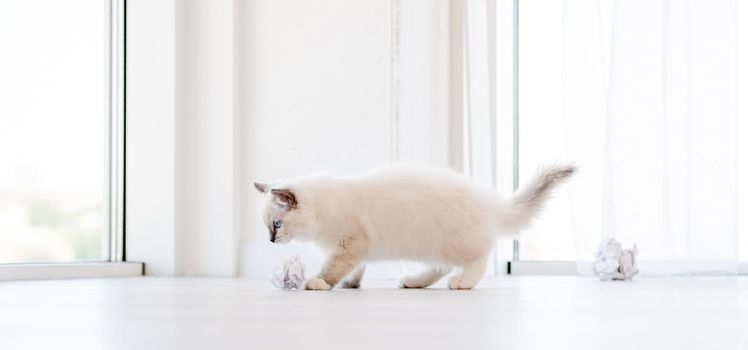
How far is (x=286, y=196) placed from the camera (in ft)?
7.55

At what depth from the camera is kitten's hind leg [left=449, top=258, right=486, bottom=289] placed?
2402 millimetres

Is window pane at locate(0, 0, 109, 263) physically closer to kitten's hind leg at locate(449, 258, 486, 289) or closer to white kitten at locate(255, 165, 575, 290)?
white kitten at locate(255, 165, 575, 290)

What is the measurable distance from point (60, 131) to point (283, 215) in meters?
1.48

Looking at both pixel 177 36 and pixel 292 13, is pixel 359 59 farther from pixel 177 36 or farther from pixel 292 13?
pixel 177 36

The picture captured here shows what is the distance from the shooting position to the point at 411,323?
1276 mm

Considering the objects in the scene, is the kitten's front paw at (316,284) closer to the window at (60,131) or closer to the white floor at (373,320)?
the white floor at (373,320)

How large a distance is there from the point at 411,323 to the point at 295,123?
232 centimetres

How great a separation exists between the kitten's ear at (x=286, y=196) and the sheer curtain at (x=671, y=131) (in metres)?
1.33

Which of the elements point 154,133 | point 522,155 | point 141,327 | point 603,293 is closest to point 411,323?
point 141,327

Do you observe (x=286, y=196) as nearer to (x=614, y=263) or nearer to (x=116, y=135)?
(x=614, y=263)

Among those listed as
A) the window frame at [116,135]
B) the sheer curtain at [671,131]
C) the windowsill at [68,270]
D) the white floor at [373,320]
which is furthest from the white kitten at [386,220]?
the window frame at [116,135]

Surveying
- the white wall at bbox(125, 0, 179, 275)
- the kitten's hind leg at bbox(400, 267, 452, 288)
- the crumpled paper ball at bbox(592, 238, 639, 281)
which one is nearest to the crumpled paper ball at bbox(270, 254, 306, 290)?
the kitten's hind leg at bbox(400, 267, 452, 288)

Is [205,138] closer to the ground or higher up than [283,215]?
higher up

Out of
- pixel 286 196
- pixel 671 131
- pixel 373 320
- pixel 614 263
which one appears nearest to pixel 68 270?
pixel 286 196
